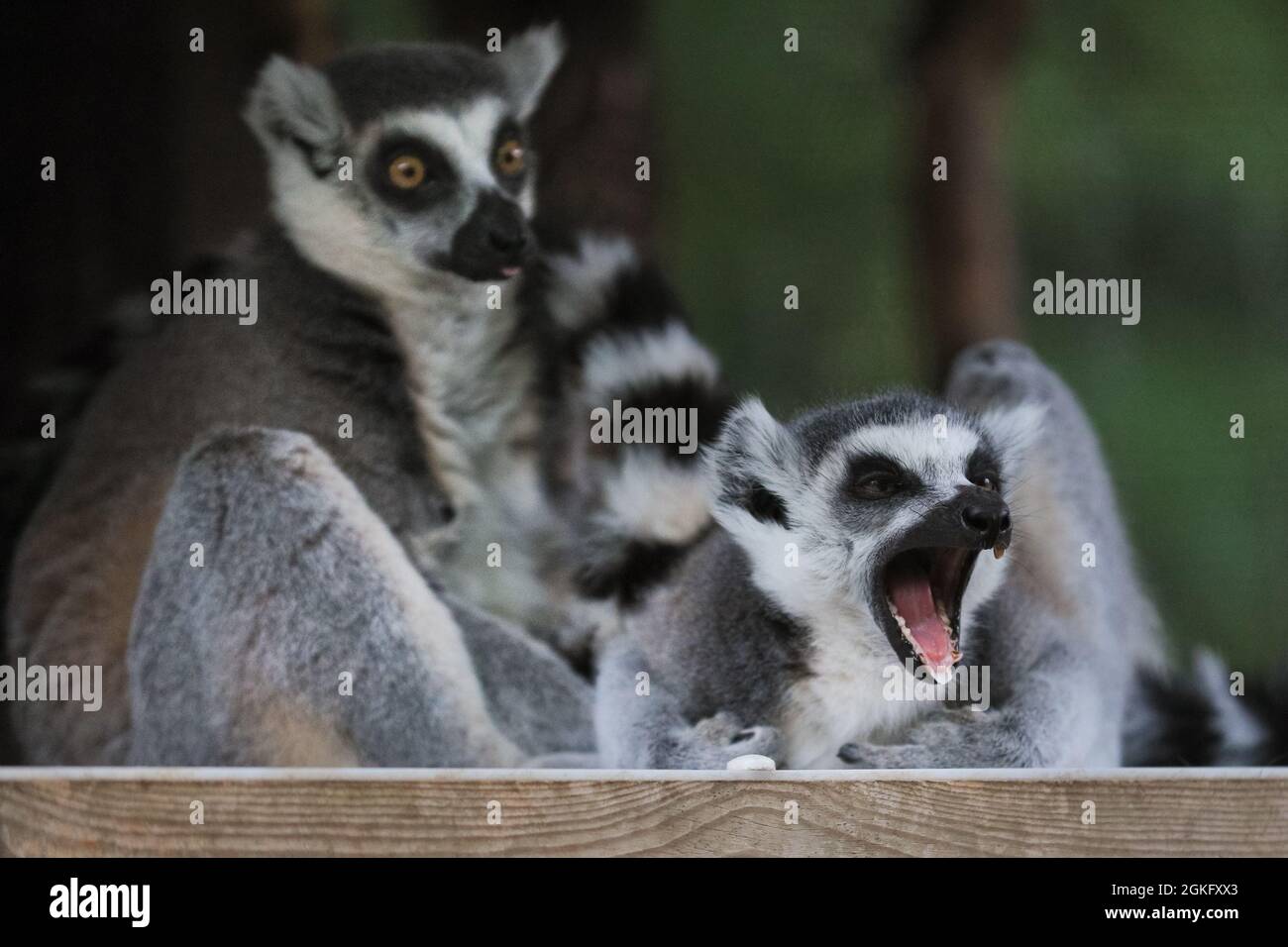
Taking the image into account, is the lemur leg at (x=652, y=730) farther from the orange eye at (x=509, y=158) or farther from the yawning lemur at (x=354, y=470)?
the orange eye at (x=509, y=158)

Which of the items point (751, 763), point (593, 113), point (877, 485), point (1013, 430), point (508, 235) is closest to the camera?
point (751, 763)

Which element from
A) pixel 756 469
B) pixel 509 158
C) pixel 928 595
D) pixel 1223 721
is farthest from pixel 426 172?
pixel 1223 721

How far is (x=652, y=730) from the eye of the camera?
Answer: 2.87 metres

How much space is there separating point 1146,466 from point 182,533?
2.27m

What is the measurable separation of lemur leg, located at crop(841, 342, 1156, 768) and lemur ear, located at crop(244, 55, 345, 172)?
63.3 inches

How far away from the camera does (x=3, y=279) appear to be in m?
3.46

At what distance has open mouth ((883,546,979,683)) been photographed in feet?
8.50

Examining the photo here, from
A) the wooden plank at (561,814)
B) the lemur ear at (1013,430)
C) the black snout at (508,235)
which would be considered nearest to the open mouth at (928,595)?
the wooden plank at (561,814)

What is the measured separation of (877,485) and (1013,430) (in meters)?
0.42

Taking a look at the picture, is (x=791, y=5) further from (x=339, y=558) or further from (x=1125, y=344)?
(x=339, y=558)

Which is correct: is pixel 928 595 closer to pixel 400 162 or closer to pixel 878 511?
pixel 878 511

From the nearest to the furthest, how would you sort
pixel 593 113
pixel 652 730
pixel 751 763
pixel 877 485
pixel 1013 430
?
pixel 751 763 < pixel 877 485 < pixel 652 730 < pixel 1013 430 < pixel 593 113

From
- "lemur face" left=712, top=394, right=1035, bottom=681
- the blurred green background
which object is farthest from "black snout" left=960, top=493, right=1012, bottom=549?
the blurred green background

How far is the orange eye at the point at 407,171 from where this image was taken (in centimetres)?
322
